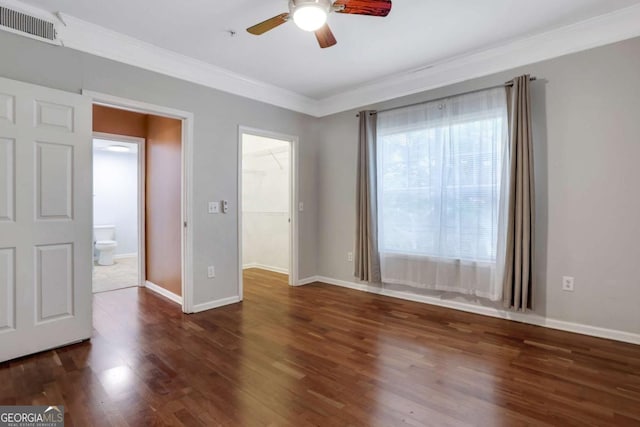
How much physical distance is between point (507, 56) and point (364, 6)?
1.91m

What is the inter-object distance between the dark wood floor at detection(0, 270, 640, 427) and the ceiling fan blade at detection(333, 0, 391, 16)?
7.78 ft

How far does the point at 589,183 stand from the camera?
110 inches

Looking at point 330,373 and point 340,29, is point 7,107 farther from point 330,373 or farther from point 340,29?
point 330,373

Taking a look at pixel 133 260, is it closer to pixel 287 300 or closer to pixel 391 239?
pixel 287 300

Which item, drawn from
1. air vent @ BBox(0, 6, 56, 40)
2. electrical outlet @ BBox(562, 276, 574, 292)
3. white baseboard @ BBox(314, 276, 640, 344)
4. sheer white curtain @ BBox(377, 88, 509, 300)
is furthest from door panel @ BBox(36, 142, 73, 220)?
electrical outlet @ BBox(562, 276, 574, 292)

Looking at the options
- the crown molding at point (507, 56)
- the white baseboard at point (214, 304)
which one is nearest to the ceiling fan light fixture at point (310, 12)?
the crown molding at point (507, 56)

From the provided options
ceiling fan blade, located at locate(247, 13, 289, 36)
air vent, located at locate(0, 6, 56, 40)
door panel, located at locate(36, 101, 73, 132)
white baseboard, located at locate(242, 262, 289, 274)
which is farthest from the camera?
white baseboard, located at locate(242, 262, 289, 274)

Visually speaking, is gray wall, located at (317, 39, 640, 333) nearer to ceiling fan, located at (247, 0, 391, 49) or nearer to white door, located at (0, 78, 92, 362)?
ceiling fan, located at (247, 0, 391, 49)

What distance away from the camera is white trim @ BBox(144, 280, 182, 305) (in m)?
3.84

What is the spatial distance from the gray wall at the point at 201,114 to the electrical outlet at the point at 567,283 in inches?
119

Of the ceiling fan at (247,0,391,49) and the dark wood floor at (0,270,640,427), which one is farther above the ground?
the ceiling fan at (247,0,391,49)

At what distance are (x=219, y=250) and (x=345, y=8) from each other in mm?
2728

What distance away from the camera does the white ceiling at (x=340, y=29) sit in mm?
2436

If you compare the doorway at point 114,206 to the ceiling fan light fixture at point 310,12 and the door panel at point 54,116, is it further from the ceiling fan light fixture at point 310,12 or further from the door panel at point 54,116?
the ceiling fan light fixture at point 310,12
